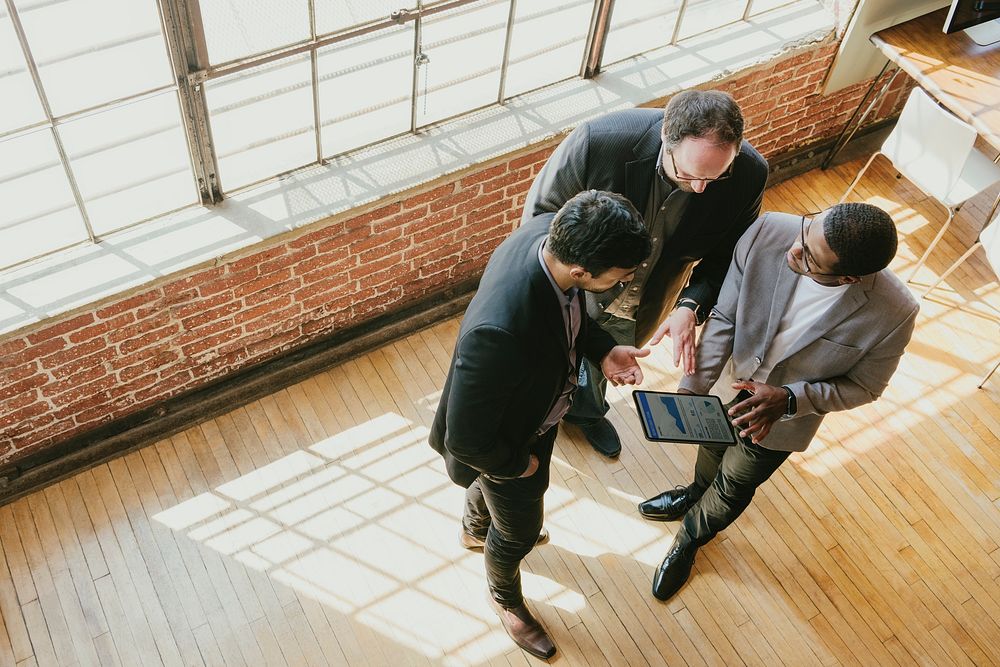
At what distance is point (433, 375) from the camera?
4.17 metres

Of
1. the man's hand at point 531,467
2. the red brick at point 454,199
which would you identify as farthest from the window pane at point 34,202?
the man's hand at point 531,467

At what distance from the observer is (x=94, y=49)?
287 centimetres

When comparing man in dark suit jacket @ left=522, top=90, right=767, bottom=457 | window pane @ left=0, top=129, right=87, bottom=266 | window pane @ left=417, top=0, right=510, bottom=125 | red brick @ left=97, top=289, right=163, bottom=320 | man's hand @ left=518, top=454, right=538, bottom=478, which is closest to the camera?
man in dark suit jacket @ left=522, top=90, right=767, bottom=457

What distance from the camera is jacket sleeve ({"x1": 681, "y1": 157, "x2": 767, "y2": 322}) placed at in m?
3.07

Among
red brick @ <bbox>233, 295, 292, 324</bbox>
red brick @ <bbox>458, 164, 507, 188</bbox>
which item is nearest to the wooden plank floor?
red brick @ <bbox>233, 295, 292, 324</bbox>

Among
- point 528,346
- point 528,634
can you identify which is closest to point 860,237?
point 528,346

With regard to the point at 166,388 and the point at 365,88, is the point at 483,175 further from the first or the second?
the point at 166,388

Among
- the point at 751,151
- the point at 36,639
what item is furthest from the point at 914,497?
the point at 36,639

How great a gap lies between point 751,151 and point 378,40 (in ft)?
4.68

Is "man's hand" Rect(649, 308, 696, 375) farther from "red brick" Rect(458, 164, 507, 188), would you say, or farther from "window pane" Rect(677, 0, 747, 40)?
"window pane" Rect(677, 0, 747, 40)

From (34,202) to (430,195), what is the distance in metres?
1.47

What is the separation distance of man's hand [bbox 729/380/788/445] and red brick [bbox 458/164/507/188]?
1543 millimetres

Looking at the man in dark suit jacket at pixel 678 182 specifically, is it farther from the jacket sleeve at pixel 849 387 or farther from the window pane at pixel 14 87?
the window pane at pixel 14 87

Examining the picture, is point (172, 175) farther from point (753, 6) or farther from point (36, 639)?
point (753, 6)
